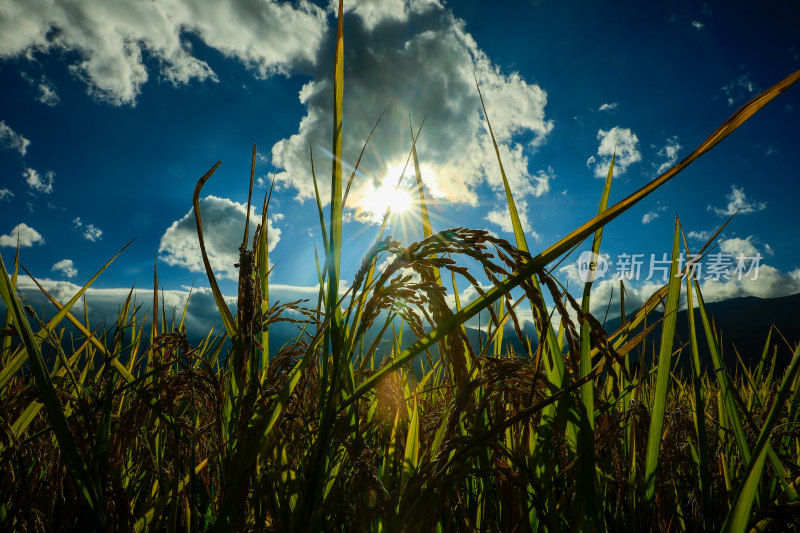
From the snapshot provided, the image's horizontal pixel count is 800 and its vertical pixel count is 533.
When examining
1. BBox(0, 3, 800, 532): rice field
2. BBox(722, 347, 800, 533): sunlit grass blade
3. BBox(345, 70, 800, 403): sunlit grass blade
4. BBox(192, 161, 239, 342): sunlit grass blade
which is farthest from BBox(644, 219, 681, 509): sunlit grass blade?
BBox(192, 161, 239, 342): sunlit grass blade

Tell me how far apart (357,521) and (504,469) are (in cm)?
50

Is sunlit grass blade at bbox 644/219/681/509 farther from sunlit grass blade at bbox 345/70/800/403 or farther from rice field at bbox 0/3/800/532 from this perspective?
sunlit grass blade at bbox 345/70/800/403

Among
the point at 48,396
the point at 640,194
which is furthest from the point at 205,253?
the point at 640,194

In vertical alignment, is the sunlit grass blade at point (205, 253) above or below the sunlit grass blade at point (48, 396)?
above

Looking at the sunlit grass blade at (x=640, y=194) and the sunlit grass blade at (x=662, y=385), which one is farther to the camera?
the sunlit grass blade at (x=662, y=385)

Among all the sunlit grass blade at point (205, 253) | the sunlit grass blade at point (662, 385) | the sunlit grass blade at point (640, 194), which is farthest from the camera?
the sunlit grass blade at point (662, 385)

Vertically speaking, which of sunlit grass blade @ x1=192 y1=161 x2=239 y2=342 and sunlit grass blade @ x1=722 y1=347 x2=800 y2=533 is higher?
sunlit grass blade @ x1=192 y1=161 x2=239 y2=342

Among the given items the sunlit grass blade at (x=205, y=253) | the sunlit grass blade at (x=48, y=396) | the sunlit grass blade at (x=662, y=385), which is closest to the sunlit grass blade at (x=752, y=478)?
the sunlit grass blade at (x=662, y=385)

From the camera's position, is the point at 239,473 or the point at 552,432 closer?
the point at 239,473

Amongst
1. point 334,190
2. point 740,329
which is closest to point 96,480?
point 334,190

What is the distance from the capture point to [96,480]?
110cm

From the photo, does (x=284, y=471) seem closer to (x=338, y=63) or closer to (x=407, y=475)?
(x=407, y=475)

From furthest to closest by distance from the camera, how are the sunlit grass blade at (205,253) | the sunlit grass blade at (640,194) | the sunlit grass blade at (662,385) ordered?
the sunlit grass blade at (662,385), the sunlit grass blade at (205,253), the sunlit grass blade at (640,194)

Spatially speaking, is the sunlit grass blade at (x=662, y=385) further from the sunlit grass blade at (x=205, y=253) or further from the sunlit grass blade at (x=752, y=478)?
the sunlit grass blade at (x=205, y=253)
